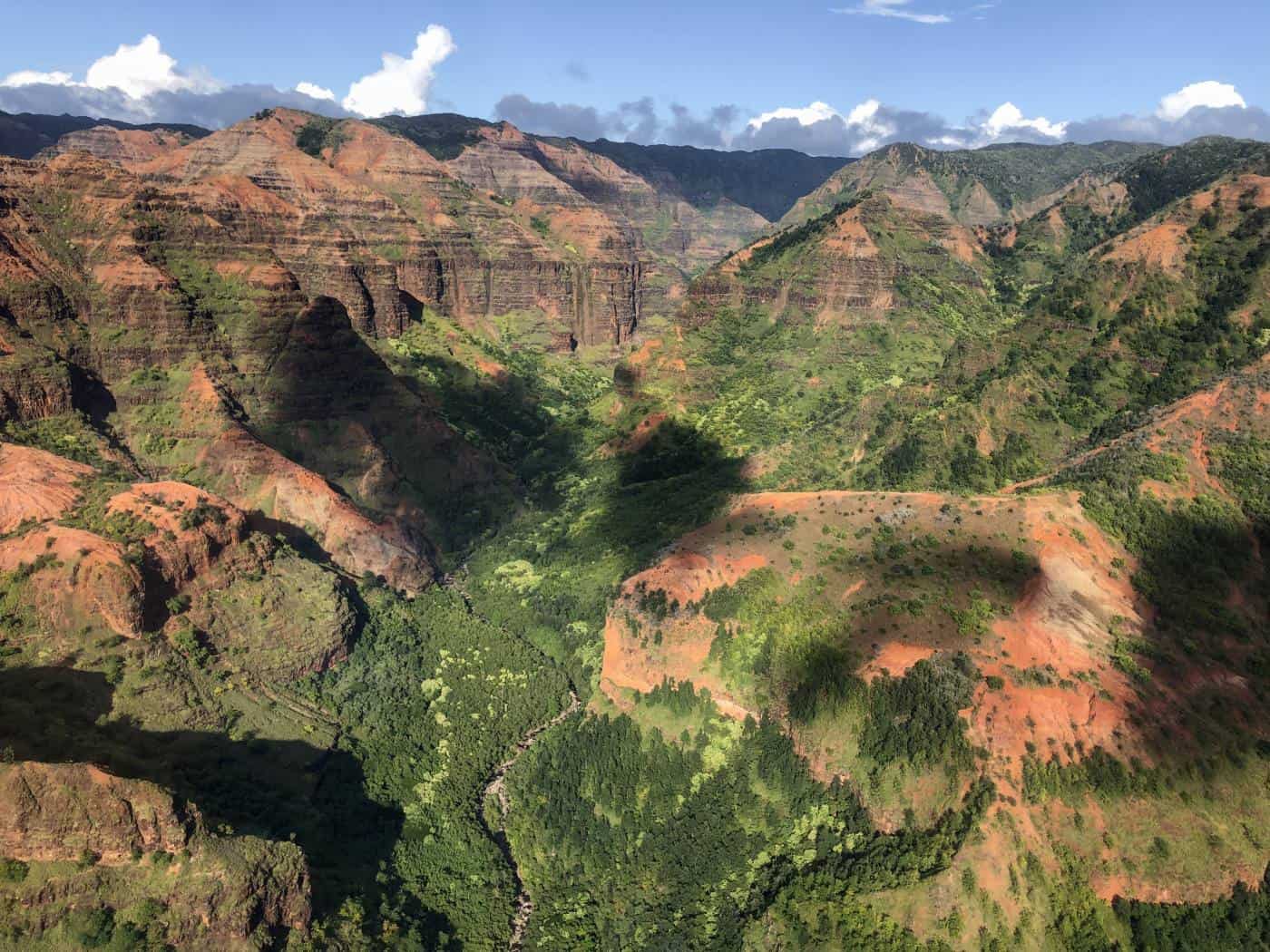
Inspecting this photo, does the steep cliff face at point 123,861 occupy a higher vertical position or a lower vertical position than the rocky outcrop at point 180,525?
lower

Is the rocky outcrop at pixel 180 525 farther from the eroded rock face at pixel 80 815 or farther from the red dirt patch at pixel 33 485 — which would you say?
the eroded rock face at pixel 80 815

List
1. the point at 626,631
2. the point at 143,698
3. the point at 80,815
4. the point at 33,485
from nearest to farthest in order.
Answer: the point at 80,815 → the point at 143,698 → the point at 33,485 → the point at 626,631

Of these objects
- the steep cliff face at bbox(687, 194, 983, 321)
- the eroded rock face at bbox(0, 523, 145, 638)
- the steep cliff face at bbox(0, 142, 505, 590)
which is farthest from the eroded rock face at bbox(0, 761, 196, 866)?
the steep cliff face at bbox(687, 194, 983, 321)

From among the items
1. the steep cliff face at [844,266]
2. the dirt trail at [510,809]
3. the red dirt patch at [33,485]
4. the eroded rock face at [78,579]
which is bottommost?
the dirt trail at [510,809]

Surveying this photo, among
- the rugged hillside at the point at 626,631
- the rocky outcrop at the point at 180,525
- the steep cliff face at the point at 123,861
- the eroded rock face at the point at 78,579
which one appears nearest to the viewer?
the steep cliff face at the point at 123,861

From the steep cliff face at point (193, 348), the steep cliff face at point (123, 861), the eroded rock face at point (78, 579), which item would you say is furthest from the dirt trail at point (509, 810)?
the eroded rock face at point (78, 579)

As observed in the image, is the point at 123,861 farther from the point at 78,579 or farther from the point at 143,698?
the point at 78,579

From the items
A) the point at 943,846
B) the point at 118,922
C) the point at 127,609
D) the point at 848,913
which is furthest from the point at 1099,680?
the point at 127,609

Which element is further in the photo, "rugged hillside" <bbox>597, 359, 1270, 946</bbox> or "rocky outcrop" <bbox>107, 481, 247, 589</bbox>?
"rocky outcrop" <bbox>107, 481, 247, 589</bbox>

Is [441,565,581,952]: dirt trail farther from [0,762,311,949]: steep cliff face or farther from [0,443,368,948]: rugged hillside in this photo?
[0,762,311,949]: steep cliff face

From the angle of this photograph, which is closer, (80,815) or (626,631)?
(80,815)

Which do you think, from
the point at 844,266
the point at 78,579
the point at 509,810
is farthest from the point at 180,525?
the point at 844,266
